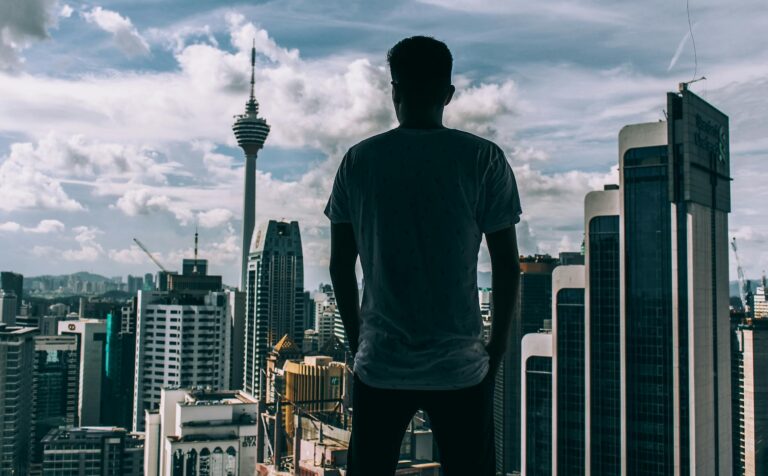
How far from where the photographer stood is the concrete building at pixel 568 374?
28953 millimetres

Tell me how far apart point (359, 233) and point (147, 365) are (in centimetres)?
5722

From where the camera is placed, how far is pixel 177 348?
54594 millimetres

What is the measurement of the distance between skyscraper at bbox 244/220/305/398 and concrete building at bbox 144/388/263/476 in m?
14.0

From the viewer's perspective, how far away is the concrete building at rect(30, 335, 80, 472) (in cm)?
5278

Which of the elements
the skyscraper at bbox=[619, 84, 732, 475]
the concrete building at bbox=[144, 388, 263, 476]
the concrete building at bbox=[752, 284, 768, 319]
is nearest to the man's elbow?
the skyscraper at bbox=[619, 84, 732, 475]

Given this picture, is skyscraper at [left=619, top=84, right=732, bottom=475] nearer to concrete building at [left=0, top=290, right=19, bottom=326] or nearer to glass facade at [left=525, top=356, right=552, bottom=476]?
glass facade at [left=525, top=356, right=552, bottom=476]

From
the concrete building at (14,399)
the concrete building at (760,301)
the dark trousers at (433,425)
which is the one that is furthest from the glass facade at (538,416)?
the concrete building at (760,301)

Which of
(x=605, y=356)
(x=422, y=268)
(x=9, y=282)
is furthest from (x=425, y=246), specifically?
(x=9, y=282)

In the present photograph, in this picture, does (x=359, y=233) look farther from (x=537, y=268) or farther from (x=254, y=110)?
(x=254, y=110)

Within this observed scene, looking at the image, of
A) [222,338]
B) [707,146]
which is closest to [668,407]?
[707,146]

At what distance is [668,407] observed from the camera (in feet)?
86.2

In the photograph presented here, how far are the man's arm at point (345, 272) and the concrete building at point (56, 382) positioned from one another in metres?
53.3

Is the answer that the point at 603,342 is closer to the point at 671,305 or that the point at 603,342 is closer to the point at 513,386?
the point at 671,305

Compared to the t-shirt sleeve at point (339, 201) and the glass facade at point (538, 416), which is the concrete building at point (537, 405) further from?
the t-shirt sleeve at point (339, 201)
